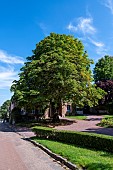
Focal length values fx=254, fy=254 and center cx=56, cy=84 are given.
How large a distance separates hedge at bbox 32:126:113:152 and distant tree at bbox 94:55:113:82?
41853 mm

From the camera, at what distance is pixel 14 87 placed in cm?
3569

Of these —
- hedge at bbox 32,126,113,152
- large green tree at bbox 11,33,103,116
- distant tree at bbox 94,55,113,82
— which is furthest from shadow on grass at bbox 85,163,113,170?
distant tree at bbox 94,55,113,82

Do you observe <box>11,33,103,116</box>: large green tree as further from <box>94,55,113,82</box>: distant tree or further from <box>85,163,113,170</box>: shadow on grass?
<box>94,55,113,82</box>: distant tree

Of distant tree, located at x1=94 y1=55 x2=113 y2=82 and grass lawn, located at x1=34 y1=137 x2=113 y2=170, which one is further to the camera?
distant tree, located at x1=94 y1=55 x2=113 y2=82

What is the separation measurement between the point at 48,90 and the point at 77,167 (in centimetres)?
2324

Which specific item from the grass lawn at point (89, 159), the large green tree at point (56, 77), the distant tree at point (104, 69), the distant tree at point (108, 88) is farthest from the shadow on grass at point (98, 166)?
the distant tree at point (104, 69)

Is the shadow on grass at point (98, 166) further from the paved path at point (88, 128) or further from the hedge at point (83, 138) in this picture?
the paved path at point (88, 128)

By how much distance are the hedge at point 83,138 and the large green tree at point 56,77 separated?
11682mm

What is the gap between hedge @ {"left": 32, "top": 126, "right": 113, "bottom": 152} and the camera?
1251 cm

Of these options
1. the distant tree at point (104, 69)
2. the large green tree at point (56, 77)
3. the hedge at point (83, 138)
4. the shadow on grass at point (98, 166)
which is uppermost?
the distant tree at point (104, 69)

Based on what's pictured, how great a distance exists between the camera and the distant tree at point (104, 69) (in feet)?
196

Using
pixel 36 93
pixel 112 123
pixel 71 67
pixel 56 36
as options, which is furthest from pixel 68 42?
pixel 112 123

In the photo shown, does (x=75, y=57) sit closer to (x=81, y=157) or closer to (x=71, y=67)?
(x=71, y=67)

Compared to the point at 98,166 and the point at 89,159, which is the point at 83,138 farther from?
the point at 98,166
